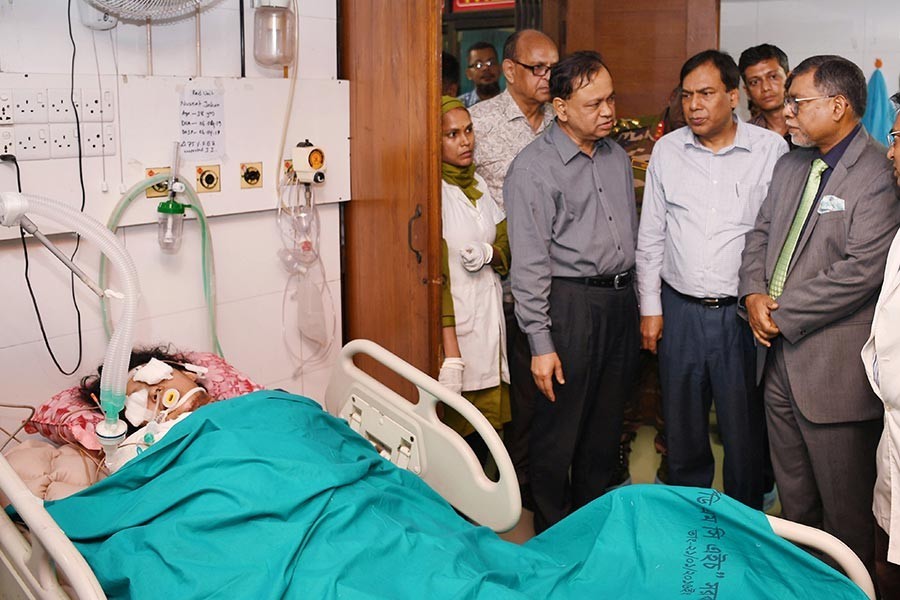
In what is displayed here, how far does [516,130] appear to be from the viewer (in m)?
3.28

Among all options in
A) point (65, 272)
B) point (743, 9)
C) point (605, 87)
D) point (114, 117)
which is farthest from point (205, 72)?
point (743, 9)

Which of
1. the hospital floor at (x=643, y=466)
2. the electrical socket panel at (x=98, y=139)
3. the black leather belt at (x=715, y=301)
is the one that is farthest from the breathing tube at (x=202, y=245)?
the black leather belt at (x=715, y=301)

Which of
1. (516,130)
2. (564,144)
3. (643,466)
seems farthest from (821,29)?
(643,466)

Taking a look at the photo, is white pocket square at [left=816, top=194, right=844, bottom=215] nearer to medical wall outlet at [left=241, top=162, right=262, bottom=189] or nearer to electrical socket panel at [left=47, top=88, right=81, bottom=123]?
medical wall outlet at [left=241, top=162, right=262, bottom=189]

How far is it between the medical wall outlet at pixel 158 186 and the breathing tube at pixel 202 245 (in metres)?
0.01

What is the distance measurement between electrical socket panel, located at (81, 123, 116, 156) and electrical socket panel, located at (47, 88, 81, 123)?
0.05 m

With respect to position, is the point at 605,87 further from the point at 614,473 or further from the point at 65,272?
the point at 65,272

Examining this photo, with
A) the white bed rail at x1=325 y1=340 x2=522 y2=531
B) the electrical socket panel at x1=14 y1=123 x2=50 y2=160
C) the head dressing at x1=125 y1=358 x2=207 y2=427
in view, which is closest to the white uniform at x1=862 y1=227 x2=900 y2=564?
the white bed rail at x1=325 y1=340 x2=522 y2=531

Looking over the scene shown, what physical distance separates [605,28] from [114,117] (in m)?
2.37

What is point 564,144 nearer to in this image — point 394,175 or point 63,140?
point 394,175

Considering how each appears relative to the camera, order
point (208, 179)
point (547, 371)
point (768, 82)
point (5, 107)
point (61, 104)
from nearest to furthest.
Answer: point (5, 107)
point (61, 104)
point (208, 179)
point (547, 371)
point (768, 82)

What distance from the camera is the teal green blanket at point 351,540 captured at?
1.71 metres

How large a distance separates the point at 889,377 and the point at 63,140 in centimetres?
A: 212

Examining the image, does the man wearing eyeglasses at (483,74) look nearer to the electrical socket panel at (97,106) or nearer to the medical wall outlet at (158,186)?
the medical wall outlet at (158,186)
